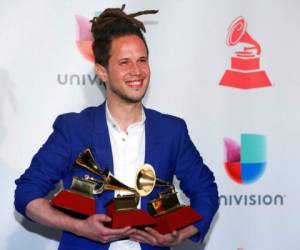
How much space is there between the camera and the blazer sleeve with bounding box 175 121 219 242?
1.76m

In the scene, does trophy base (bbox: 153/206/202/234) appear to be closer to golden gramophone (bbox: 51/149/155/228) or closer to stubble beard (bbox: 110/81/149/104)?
golden gramophone (bbox: 51/149/155/228)

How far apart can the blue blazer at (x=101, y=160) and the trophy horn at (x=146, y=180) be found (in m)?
0.02

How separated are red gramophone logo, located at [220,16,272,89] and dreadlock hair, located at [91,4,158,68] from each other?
0.51 meters

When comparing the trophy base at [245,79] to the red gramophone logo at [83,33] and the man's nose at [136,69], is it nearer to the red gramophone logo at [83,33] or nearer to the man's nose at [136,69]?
the red gramophone logo at [83,33]

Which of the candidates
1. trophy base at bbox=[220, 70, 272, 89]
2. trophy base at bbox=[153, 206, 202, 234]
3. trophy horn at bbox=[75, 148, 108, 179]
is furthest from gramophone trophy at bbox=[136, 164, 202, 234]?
trophy base at bbox=[220, 70, 272, 89]

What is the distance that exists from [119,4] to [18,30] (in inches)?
12.8

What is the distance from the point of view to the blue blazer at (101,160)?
1.66m

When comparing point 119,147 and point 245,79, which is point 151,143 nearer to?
point 119,147

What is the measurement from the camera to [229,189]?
2221 millimetres

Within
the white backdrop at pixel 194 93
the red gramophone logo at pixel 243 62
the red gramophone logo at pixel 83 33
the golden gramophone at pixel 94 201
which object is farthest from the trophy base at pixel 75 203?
the red gramophone logo at pixel 243 62

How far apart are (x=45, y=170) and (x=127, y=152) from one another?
21 centimetres

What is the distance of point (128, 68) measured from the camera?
1.72 metres

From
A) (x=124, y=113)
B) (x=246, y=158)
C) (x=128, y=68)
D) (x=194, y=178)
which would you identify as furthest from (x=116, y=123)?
(x=246, y=158)

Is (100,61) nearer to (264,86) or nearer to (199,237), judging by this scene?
(199,237)
